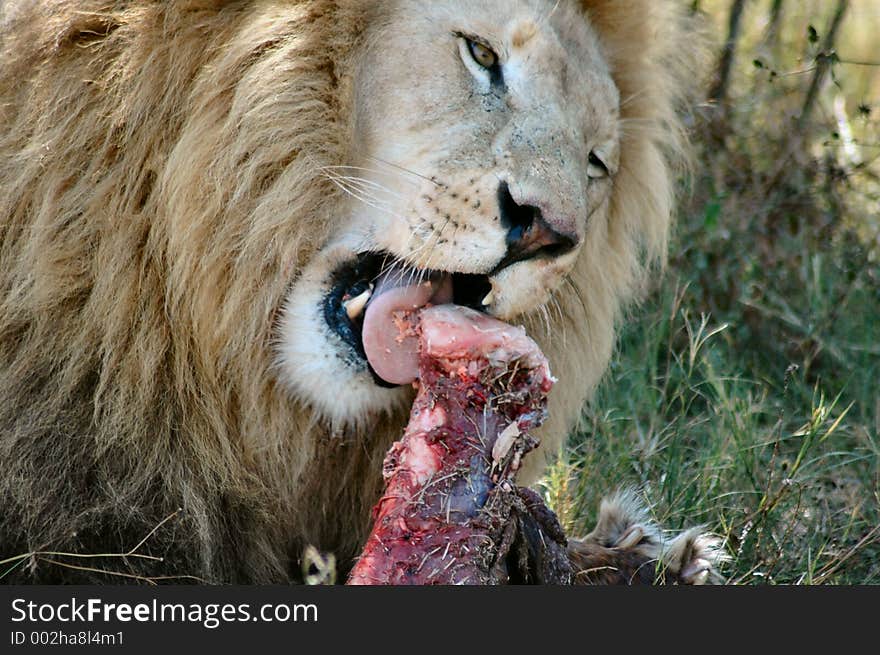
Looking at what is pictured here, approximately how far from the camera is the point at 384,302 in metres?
3.03

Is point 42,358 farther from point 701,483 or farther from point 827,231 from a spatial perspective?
point 827,231

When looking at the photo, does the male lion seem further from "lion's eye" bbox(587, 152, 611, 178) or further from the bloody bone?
"lion's eye" bbox(587, 152, 611, 178)

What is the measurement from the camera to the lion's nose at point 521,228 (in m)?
2.93

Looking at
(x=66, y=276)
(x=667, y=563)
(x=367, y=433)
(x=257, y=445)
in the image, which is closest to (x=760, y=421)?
(x=667, y=563)

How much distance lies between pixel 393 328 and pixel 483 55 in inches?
27.5

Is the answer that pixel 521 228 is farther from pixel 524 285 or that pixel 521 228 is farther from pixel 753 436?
pixel 753 436

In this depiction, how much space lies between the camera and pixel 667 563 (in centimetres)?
324

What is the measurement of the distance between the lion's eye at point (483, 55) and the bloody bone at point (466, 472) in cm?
62

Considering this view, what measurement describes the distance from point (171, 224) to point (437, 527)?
3.10 ft

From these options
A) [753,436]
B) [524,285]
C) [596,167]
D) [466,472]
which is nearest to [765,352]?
[753,436]

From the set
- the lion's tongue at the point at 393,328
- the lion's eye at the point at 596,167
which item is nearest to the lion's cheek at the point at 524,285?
the lion's tongue at the point at 393,328

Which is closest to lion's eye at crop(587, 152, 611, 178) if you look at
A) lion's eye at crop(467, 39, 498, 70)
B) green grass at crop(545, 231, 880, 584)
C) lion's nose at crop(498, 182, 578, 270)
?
lion's eye at crop(467, 39, 498, 70)

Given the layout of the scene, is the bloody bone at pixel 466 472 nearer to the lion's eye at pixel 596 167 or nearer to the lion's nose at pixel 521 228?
the lion's nose at pixel 521 228

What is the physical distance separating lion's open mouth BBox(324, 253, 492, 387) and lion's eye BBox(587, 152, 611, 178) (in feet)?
2.01
